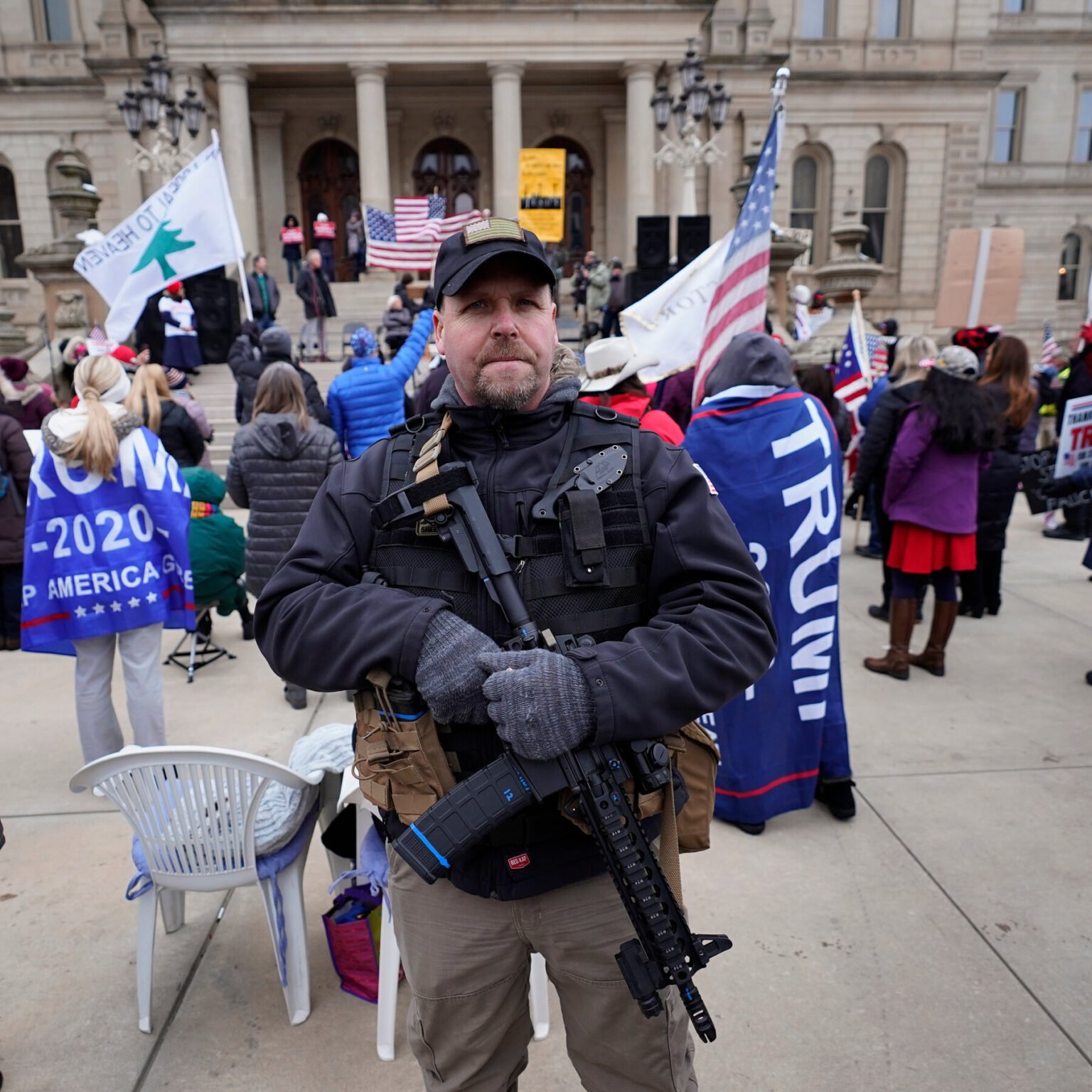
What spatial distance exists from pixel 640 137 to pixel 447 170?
6863 mm

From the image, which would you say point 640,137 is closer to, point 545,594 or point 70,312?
point 70,312

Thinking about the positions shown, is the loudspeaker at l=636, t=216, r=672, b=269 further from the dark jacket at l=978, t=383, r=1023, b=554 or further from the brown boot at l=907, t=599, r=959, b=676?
the brown boot at l=907, t=599, r=959, b=676

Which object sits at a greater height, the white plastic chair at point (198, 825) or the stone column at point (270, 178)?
the stone column at point (270, 178)

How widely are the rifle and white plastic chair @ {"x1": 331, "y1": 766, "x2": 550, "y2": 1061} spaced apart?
897mm

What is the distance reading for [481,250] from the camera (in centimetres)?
173

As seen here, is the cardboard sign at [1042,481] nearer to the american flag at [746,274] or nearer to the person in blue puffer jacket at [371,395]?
the american flag at [746,274]

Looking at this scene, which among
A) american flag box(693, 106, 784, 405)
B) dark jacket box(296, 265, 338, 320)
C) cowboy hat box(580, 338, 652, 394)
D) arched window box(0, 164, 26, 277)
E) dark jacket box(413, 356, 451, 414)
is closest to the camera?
cowboy hat box(580, 338, 652, 394)

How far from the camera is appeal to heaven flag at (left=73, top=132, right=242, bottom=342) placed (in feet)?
25.0

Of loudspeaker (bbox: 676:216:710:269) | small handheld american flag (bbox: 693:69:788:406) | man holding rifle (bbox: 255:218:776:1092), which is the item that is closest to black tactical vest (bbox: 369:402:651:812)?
man holding rifle (bbox: 255:218:776:1092)

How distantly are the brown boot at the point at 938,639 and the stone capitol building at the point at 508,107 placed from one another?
60.9ft

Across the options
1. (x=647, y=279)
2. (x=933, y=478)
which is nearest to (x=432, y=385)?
(x=933, y=478)

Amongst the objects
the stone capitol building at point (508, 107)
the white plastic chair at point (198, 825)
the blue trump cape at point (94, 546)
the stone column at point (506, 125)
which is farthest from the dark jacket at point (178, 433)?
the stone capitol building at point (508, 107)

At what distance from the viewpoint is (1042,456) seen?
5461 mm

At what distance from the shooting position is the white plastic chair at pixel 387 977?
258cm
